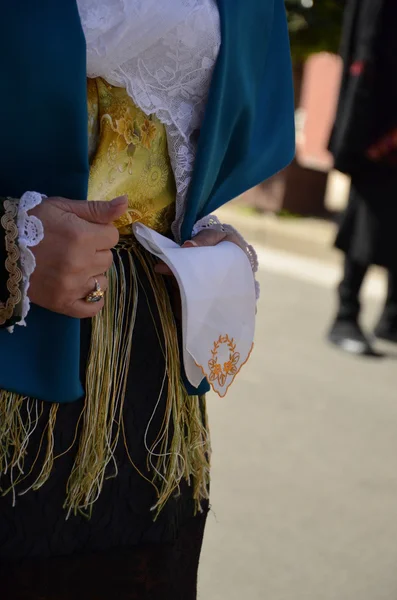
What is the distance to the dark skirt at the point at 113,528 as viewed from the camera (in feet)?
4.26

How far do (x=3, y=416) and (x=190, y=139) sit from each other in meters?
0.47

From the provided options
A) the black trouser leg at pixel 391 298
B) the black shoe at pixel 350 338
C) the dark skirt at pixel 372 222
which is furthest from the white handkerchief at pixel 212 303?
the black trouser leg at pixel 391 298

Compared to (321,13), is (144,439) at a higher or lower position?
lower

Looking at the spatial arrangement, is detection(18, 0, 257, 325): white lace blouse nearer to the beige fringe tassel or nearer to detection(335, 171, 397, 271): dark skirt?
the beige fringe tassel

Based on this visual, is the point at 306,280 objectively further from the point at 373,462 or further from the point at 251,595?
the point at 251,595

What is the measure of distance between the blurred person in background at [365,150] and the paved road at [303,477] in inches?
12.2

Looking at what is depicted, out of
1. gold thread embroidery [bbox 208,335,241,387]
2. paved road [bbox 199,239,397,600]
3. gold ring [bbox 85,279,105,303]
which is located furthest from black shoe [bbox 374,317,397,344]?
gold ring [bbox 85,279,105,303]

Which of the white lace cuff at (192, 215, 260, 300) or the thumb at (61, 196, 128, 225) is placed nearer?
the thumb at (61, 196, 128, 225)

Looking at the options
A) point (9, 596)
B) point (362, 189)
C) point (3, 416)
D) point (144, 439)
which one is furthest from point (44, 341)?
point (362, 189)

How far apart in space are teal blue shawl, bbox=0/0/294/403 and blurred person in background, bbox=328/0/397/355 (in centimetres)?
290

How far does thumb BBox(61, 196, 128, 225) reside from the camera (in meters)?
1.20

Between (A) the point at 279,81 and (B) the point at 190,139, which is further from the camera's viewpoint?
(A) the point at 279,81

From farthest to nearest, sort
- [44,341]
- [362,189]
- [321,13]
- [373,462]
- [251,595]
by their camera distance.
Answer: [321,13], [362,189], [373,462], [251,595], [44,341]

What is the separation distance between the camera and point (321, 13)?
6.92m
